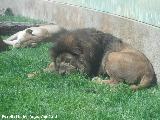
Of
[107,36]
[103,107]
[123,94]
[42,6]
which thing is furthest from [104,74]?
[42,6]

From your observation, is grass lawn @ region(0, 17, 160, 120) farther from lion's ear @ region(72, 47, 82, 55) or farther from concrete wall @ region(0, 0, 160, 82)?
concrete wall @ region(0, 0, 160, 82)

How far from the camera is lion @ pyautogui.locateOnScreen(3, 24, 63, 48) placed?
13.5 m

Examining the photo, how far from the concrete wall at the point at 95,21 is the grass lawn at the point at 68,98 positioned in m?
1.14

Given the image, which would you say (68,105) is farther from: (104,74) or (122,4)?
(122,4)

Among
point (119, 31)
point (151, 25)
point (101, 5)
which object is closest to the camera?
point (151, 25)

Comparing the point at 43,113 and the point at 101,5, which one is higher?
the point at 101,5

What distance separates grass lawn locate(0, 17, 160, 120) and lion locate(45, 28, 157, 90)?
0.98 feet

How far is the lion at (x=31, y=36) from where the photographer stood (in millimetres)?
13523

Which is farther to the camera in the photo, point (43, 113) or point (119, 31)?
point (119, 31)

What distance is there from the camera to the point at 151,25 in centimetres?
1023

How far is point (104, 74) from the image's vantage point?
1027cm

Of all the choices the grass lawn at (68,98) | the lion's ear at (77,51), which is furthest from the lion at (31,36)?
the lion's ear at (77,51)

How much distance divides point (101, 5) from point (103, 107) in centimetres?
501

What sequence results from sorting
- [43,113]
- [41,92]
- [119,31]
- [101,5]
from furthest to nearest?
[101,5], [119,31], [41,92], [43,113]
